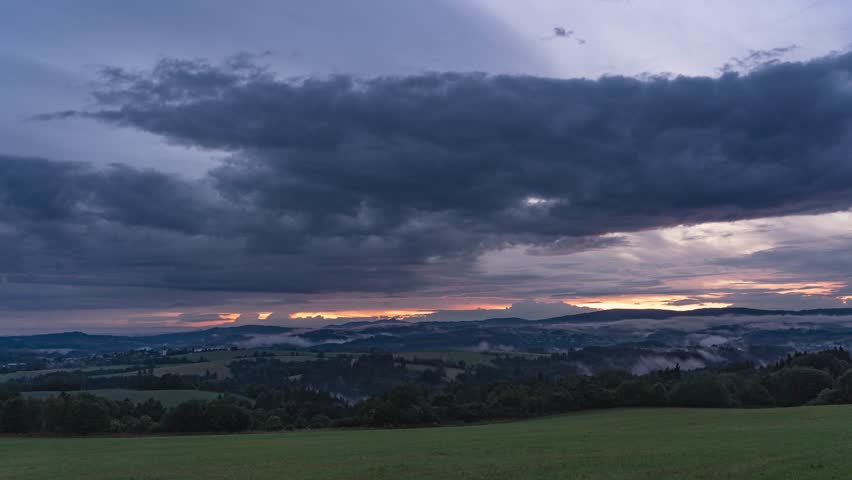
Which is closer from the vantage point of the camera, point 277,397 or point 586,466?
point 586,466

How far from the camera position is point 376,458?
4281 cm

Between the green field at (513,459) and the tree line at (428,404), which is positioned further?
the tree line at (428,404)

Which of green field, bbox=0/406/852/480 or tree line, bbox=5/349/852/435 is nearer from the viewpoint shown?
green field, bbox=0/406/852/480

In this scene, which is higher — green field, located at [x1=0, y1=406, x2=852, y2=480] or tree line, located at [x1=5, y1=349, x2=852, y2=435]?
green field, located at [x1=0, y1=406, x2=852, y2=480]

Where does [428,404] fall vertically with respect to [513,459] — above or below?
below

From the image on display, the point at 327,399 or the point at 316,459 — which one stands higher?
the point at 316,459

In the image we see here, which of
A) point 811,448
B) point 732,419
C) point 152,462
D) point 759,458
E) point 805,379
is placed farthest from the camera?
point 805,379

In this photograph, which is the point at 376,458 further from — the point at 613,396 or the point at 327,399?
the point at 327,399

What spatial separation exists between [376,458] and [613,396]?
79.2 metres

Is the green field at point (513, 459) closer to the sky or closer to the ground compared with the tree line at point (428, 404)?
closer to the sky

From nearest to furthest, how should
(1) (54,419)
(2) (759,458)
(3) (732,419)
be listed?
(2) (759,458)
(3) (732,419)
(1) (54,419)

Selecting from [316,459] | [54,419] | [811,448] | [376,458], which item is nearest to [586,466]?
[811,448]

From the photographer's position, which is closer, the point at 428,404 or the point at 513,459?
the point at 513,459

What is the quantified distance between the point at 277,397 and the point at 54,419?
101 meters
